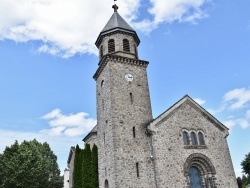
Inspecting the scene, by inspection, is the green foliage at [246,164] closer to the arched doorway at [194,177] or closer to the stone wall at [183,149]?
the stone wall at [183,149]

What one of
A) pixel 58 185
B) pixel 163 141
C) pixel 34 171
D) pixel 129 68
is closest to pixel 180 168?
pixel 163 141

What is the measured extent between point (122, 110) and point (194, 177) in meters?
8.27

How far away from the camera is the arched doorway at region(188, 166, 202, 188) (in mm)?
21500

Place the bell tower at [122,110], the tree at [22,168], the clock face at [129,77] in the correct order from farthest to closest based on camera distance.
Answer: the tree at [22,168]
the clock face at [129,77]
the bell tower at [122,110]

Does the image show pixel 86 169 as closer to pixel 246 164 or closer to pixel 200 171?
pixel 200 171

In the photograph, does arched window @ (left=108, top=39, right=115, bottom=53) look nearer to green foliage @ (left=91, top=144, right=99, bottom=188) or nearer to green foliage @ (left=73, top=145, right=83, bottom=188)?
green foliage @ (left=91, top=144, right=99, bottom=188)

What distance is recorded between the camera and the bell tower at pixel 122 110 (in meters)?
20.4

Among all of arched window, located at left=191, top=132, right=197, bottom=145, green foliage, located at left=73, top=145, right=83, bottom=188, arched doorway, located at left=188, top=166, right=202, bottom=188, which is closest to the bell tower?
green foliage, located at left=73, top=145, right=83, bottom=188

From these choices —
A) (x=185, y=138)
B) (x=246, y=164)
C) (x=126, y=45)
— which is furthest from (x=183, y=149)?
(x=246, y=164)

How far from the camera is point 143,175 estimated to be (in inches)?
806

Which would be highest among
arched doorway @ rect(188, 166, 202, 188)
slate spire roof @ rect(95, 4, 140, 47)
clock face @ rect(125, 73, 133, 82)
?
slate spire roof @ rect(95, 4, 140, 47)

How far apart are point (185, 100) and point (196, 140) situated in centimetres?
373

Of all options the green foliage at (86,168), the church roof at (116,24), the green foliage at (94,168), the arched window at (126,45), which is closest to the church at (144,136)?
the arched window at (126,45)

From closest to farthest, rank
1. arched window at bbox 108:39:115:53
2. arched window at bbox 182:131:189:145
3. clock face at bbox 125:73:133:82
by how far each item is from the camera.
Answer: arched window at bbox 182:131:189:145 < clock face at bbox 125:73:133:82 < arched window at bbox 108:39:115:53
